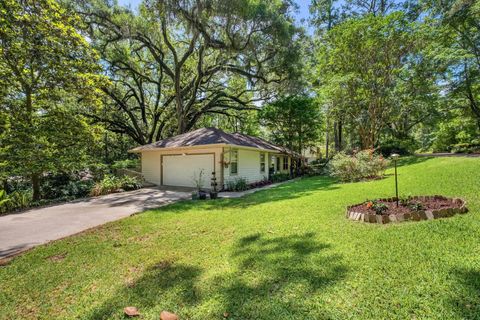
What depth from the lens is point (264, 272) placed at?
329 centimetres

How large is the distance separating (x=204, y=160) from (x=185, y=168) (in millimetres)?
1479

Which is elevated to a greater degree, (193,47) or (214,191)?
(193,47)

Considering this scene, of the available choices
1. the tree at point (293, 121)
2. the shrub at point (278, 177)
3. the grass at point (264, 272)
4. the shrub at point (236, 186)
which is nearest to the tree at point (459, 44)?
the tree at point (293, 121)

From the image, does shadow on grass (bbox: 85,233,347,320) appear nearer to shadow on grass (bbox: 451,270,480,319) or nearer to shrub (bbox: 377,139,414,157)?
shadow on grass (bbox: 451,270,480,319)

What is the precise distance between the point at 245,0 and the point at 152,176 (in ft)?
35.1

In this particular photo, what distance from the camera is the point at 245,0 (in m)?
11.6

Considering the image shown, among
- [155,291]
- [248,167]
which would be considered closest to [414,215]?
[155,291]

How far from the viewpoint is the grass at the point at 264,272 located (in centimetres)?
251

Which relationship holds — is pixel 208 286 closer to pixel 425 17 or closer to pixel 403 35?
pixel 403 35

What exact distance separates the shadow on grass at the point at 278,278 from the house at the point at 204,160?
8.54m

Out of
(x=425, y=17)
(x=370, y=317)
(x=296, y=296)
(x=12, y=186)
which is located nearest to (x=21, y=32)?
(x=12, y=186)

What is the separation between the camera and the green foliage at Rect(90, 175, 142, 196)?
11405 mm

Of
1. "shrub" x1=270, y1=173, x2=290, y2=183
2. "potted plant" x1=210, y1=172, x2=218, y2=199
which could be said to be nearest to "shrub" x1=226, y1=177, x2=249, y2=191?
"potted plant" x1=210, y1=172, x2=218, y2=199

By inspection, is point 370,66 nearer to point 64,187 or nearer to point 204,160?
point 204,160
